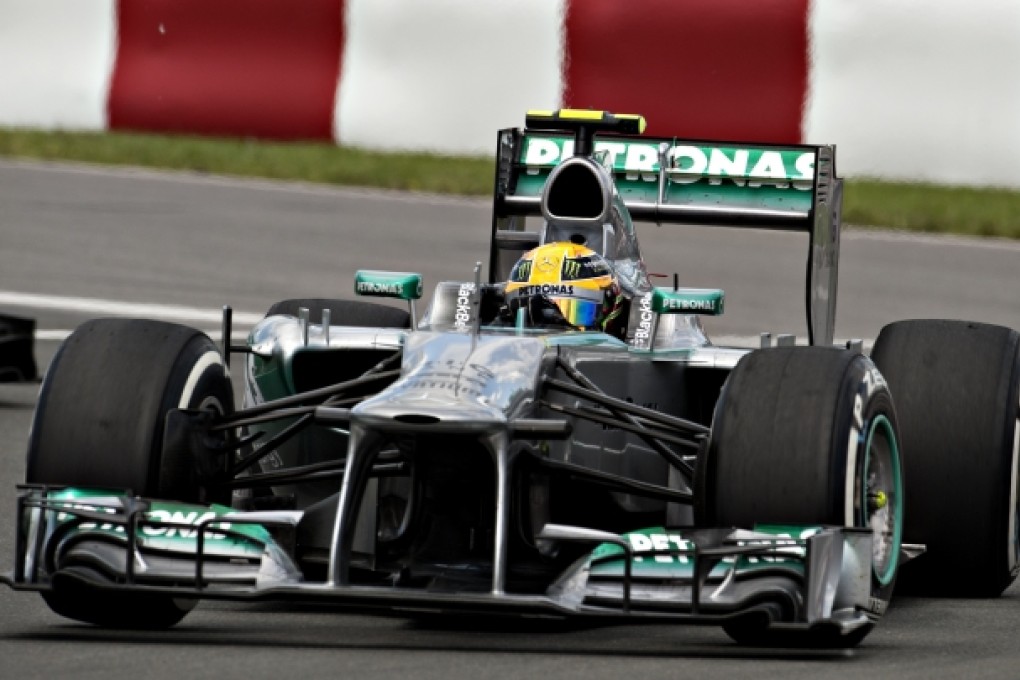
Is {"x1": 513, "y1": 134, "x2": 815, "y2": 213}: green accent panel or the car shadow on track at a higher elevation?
{"x1": 513, "y1": 134, "x2": 815, "y2": 213}: green accent panel

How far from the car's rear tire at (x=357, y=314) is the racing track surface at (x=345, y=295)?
4.47 feet

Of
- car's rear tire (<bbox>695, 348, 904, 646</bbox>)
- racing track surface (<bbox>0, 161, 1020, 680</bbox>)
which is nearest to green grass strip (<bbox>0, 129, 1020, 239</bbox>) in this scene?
racing track surface (<bbox>0, 161, 1020, 680</bbox>)

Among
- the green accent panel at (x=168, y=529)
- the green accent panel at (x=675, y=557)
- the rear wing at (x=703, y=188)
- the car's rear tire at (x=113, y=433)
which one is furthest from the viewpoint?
the rear wing at (x=703, y=188)

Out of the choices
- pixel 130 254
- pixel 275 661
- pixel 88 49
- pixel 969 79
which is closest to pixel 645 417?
pixel 275 661

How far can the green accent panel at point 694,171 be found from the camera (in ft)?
31.0

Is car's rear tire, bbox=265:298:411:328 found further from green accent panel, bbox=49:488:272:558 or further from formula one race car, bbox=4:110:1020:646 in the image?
green accent panel, bbox=49:488:272:558

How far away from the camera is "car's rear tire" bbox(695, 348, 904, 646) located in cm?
642

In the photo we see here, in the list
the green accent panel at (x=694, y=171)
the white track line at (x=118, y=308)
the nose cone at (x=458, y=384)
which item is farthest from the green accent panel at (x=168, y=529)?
the white track line at (x=118, y=308)

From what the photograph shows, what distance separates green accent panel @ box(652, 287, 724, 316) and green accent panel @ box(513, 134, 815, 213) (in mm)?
1835

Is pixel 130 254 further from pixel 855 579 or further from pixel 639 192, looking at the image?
pixel 855 579

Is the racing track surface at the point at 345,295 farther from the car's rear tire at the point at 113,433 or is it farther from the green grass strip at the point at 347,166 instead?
the green grass strip at the point at 347,166

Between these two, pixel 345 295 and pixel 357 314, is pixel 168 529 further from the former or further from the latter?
pixel 345 295

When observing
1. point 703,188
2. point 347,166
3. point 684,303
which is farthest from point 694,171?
point 347,166

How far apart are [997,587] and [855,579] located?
1435 millimetres
